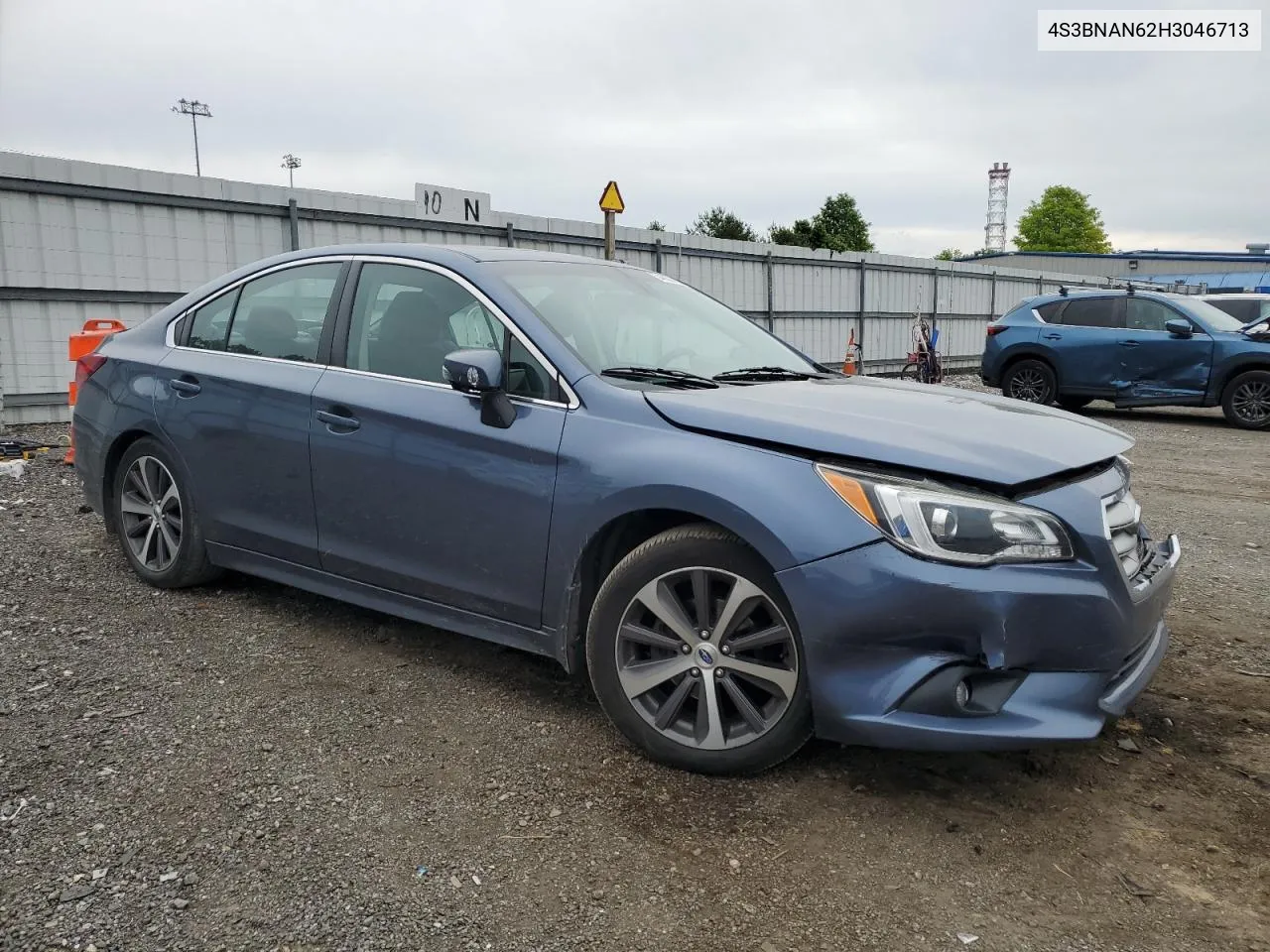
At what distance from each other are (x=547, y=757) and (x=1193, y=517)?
217 inches

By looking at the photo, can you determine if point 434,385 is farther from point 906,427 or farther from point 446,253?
point 906,427

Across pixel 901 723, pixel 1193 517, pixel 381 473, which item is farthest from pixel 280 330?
pixel 1193 517

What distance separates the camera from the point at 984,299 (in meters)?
24.1

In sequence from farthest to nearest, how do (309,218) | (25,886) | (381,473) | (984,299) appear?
(984,299), (309,218), (381,473), (25,886)

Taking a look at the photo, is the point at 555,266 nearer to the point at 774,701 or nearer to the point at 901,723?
the point at 774,701

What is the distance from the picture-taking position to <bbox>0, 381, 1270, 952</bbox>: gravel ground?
7.37 feet

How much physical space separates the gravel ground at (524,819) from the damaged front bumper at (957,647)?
0.31m

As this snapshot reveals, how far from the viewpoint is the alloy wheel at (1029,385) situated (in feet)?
44.0

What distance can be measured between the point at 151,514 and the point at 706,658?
9.77 feet

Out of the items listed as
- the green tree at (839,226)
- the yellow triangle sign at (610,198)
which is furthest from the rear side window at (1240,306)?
the green tree at (839,226)

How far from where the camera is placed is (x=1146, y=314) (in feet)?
41.8

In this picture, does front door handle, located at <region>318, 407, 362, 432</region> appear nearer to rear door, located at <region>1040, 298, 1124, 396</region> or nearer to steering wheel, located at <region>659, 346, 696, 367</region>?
steering wheel, located at <region>659, 346, 696, 367</region>

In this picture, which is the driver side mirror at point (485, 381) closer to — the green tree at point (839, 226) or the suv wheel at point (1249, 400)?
the suv wheel at point (1249, 400)

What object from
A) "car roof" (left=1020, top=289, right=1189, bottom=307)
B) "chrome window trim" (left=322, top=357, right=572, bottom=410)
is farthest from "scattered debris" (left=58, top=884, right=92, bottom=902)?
"car roof" (left=1020, top=289, right=1189, bottom=307)
